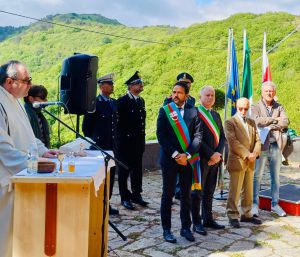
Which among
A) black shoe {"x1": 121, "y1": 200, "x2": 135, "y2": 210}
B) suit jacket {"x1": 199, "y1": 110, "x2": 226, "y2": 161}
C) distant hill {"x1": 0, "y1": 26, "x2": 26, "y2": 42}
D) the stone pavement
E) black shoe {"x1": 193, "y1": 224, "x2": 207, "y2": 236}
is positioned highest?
distant hill {"x1": 0, "y1": 26, "x2": 26, "y2": 42}

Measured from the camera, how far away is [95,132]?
6.04 metres

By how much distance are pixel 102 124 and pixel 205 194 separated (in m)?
1.64

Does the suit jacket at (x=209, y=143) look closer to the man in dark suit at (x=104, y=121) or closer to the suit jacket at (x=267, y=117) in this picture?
the suit jacket at (x=267, y=117)

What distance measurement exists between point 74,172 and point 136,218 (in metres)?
2.91

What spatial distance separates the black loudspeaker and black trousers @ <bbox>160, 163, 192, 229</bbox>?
139cm

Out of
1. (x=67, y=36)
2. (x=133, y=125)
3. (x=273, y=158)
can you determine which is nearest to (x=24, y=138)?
(x=133, y=125)

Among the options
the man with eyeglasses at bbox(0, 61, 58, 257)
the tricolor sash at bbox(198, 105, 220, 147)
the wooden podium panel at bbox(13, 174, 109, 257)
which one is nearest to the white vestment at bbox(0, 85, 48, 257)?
the man with eyeglasses at bbox(0, 61, 58, 257)

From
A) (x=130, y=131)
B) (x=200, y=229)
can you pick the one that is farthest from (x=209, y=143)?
(x=130, y=131)

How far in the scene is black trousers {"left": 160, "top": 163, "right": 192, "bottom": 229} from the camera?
486 centimetres

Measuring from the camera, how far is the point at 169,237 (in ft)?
16.3

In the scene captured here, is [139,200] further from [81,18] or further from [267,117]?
[81,18]

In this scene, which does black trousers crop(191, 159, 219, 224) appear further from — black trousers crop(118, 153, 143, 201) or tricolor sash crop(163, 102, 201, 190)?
black trousers crop(118, 153, 143, 201)

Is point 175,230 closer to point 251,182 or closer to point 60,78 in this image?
point 251,182

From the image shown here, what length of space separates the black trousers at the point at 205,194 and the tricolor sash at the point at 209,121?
1.06ft
